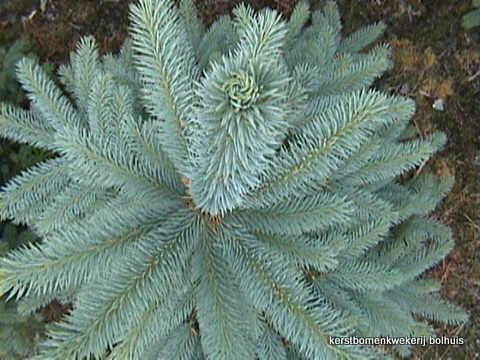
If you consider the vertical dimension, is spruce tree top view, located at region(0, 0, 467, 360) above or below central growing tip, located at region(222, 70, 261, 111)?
below

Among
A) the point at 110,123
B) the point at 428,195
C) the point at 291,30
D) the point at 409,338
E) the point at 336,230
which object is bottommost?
the point at 409,338

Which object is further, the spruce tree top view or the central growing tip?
the spruce tree top view

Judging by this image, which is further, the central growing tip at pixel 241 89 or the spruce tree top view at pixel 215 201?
the spruce tree top view at pixel 215 201

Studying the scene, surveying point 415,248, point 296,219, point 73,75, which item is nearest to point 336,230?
point 296,219

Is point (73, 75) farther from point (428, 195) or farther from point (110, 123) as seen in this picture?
point (428, 195)

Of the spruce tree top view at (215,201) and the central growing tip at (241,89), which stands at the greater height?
the central growing tip at (241,89)
